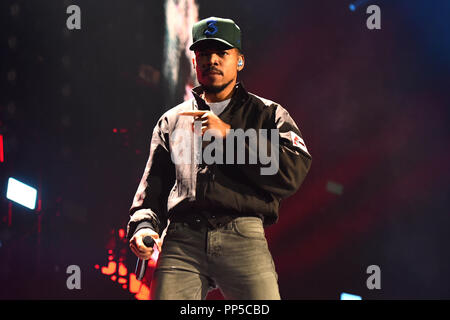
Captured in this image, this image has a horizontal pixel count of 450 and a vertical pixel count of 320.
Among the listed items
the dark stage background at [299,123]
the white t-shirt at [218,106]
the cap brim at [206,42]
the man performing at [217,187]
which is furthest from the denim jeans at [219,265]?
the dark stage background at [299,123]

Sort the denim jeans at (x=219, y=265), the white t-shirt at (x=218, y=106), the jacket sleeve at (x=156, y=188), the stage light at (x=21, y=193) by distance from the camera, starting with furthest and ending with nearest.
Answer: the stage light at (x=21, y=193) → the white t-shirt at (x=218, y=106) → the jacket sleeve at (x=156, y=188) → the denim jeans at (x=219, y=265)

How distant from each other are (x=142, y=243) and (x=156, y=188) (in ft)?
0.91

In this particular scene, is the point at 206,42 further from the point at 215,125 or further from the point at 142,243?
the point at 142,243

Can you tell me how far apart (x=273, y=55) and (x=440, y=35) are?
1.80m

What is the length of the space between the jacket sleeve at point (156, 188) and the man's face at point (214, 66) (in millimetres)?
262

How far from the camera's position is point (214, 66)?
6.98ft

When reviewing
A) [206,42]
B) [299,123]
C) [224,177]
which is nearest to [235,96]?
[206,42]

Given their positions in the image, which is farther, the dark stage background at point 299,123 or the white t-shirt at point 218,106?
the dark stage background at point 299,123

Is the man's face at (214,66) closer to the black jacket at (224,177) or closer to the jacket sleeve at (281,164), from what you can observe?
the black jacket at (224,177)

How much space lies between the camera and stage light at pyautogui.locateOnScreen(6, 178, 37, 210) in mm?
5637

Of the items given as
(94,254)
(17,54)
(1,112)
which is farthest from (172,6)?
(94,254)

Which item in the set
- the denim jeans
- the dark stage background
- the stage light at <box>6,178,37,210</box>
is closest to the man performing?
the denim jeans

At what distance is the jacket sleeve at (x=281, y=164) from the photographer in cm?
196
